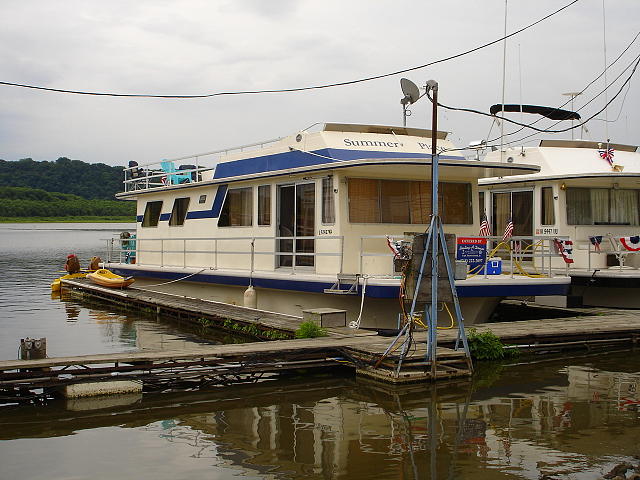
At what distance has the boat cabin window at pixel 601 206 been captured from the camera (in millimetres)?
17438

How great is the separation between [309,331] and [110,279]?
11.2 meters

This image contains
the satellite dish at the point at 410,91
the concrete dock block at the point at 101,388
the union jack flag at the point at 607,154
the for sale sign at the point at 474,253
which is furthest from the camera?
the union jack flag at the point at 607,154

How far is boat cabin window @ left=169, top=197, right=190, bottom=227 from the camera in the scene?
766 inches

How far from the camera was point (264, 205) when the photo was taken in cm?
1619

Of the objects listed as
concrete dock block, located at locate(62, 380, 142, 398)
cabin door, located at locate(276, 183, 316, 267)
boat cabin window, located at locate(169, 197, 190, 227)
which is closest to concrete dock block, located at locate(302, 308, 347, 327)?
cabin door, located at locate(276, 183, 316, 267)

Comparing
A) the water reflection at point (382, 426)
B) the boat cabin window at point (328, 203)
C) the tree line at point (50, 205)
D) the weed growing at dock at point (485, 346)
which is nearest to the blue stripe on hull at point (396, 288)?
the weed growing at dock at point (485, 346)

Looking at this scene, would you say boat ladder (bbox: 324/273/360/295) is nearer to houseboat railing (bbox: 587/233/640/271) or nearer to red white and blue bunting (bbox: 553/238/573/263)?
red white and blue bunting (bbox: 553/238/573/263)

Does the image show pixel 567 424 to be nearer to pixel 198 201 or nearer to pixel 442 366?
pixel 442 366

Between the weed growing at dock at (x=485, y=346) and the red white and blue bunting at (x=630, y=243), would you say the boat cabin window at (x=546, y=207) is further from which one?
the weed growing at dock at (x=485, y=346)

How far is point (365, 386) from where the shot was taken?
10523 mm

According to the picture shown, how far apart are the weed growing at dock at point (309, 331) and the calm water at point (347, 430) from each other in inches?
43.9

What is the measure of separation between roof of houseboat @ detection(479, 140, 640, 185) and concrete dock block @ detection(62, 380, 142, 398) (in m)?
11.1

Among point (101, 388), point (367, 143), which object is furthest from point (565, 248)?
point (101, 388)

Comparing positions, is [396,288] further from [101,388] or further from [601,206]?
[601,206]
